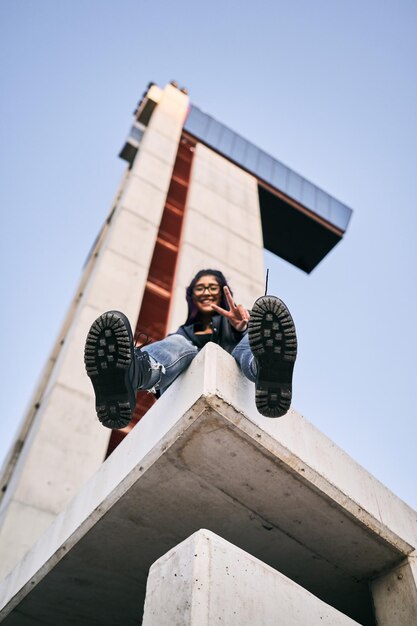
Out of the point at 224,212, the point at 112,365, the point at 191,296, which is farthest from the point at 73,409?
the point at 224,212

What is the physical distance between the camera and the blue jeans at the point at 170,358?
269cm

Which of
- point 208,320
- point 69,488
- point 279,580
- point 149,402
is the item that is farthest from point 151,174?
point 279,580

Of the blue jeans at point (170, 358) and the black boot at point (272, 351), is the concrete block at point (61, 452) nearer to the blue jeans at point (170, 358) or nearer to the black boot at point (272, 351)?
the blue jeans at point (170, 358)

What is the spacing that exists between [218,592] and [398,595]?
1.41 m

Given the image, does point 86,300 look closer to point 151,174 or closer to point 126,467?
point 151,174

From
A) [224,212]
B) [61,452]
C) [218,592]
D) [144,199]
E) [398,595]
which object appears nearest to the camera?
[218,592]

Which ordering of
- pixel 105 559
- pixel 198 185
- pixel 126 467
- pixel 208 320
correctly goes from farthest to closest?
pixel 198 185 < pixel 208 320 < pixel 105 559 < pixel 126 467

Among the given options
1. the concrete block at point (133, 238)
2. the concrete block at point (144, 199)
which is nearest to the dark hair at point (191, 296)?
the concrete block at point (133, 238)

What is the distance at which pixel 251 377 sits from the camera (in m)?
2.53

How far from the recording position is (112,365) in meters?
2.38

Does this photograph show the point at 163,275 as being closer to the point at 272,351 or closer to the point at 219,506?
the point at 219,506

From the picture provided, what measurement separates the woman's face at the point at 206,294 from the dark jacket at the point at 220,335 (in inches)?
5.3

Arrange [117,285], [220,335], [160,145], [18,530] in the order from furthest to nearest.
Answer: [160,145]
[117,285]
[18,530]
[220,335]

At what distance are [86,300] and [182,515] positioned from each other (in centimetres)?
602
